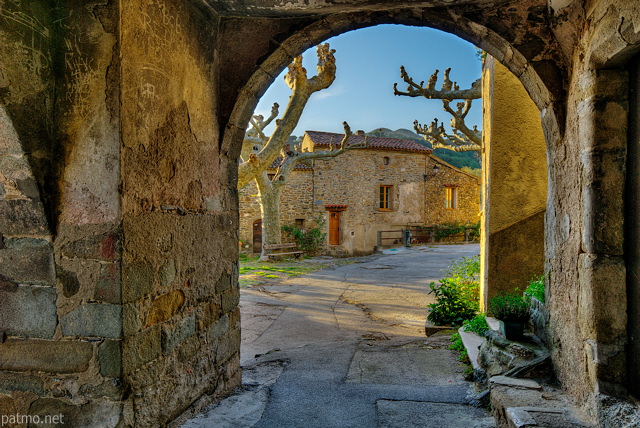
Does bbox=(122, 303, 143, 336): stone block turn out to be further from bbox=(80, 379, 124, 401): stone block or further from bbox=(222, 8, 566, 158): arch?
bbox=(222, 8, 566, 158): arch

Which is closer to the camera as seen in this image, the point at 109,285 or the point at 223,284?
the point at 109,285

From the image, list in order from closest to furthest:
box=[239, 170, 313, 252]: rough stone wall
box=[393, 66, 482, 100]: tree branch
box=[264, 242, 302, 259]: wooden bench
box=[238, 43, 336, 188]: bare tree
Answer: box=[393, 66, 482, 100]: tree branch → box=[238, 43, 336, 188]: bare tree → box=[264, 242, 302, 259]: wooden bench → box=[239, 170, 313, 252]: rough stone wall

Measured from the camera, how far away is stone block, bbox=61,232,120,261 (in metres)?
1.93

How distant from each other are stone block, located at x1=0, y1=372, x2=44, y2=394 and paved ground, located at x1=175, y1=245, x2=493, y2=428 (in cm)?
79

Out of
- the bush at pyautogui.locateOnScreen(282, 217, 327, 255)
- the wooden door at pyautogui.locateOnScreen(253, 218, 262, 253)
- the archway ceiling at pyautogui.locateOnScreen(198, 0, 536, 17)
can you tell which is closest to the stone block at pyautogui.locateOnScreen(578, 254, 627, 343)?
the archway ceiling at pyautogui.locateOnScreen(198, 0, 536, 17)

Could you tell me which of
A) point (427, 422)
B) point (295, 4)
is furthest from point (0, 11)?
point (427, 422)

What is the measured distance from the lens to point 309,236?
1775cm

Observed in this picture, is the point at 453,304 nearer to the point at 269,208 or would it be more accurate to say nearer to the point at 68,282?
the point at 68,282

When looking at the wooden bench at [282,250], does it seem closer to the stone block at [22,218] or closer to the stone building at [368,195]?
the stone building at [368,195]

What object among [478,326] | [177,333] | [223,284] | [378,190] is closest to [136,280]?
[177,333]

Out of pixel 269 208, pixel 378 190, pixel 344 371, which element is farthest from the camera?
pixel 378 190

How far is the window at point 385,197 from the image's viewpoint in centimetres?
2028

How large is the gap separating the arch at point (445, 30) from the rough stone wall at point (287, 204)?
14.2 m

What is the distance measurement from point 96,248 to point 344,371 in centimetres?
238
